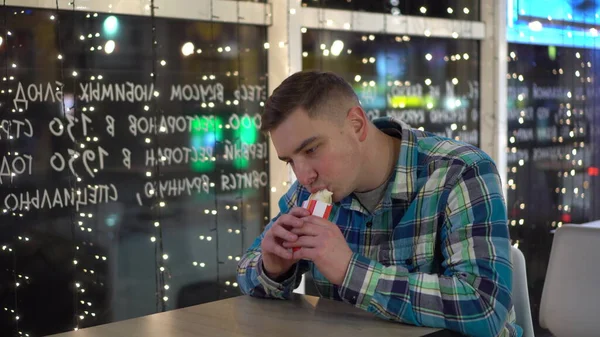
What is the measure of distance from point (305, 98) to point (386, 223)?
0.39 m

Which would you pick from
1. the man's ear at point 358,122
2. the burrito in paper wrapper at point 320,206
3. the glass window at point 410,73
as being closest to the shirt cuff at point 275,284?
the burrito in paper wrapper at point 320,206

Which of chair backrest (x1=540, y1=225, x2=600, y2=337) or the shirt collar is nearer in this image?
the shirt collar

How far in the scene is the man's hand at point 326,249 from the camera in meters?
1.72

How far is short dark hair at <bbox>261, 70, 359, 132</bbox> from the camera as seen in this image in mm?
1835

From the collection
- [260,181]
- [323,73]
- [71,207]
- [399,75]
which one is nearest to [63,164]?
[71,207]

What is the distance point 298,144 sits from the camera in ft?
5.97

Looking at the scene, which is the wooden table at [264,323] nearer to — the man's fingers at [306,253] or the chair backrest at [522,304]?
the man's fingers at [306,253]

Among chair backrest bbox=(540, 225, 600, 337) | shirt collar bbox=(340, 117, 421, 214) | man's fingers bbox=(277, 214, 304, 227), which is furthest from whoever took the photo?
chair backrest bbox=(540, 225, 600, 337)

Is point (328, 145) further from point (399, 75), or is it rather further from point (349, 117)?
point (399, 75)

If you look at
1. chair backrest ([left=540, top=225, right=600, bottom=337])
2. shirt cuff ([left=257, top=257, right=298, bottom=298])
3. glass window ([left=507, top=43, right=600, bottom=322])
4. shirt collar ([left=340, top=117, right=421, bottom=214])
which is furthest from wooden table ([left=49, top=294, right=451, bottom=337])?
glass window ([left=507, top=43, right=600, bottom=322])

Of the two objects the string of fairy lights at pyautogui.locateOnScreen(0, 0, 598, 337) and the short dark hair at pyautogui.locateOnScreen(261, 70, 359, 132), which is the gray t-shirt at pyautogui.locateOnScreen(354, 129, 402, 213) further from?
the string of fairy lights at pyautogui.locateOnScreen(0, 0, 598, 337)

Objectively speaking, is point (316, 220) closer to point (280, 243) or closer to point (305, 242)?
point (305, 242)

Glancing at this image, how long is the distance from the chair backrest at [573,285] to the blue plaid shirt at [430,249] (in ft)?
2.19

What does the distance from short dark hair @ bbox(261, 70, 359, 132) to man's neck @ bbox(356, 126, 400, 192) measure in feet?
0.40
